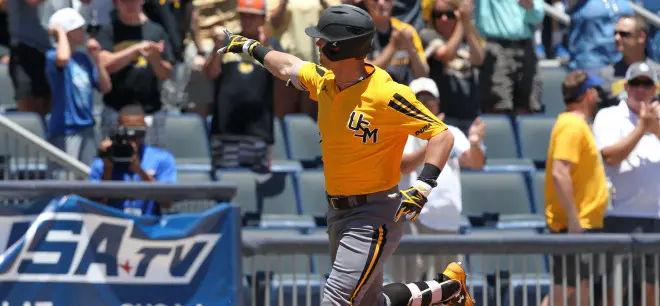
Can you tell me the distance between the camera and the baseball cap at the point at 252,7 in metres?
10.9

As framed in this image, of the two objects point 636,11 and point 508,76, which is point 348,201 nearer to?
point 508,76

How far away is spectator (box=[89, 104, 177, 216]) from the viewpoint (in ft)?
30.7

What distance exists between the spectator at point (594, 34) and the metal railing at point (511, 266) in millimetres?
4456

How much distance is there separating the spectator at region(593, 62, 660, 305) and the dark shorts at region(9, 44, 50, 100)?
503cm

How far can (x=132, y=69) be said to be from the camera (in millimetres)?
11133

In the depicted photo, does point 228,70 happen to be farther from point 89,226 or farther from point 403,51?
point 89,226

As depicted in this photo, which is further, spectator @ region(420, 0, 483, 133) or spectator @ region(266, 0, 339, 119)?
spectator @ region(266, 0, 339, 119)

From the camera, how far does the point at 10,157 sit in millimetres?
9883

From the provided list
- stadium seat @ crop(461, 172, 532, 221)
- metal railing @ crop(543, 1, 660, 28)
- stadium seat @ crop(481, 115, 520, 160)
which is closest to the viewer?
stadium seat @ crop(461, 172, 532, 221)

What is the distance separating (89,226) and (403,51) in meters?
4.14

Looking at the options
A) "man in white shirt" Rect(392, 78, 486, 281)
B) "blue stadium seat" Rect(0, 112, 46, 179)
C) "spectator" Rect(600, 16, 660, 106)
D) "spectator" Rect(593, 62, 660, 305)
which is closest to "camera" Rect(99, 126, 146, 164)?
"blue stadium seat" Rect(0, 112, 46, 179)

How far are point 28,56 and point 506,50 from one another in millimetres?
4575

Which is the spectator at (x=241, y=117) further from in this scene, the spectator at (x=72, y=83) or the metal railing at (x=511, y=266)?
the metal railing at (x=511, y=266)

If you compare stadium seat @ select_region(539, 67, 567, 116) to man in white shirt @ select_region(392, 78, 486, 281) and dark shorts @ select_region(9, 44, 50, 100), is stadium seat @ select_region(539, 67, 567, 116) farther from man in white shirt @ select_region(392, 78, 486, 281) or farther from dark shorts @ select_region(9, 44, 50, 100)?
dark shorts @ select_region(9, 44, 50, 100)
